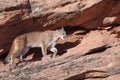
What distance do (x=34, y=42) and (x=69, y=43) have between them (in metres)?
1.25

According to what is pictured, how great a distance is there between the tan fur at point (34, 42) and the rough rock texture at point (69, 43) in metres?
0.21

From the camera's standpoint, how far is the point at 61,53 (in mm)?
15672

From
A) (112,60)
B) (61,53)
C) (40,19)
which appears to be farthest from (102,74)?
(40,19)

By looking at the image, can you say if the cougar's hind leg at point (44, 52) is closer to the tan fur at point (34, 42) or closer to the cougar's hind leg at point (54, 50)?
the tan fur at point (34, 42)

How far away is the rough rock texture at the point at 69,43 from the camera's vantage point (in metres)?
14.7

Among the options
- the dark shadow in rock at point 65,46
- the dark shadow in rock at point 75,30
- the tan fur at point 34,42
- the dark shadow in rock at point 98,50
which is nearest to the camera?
the tan fur at point 34,42

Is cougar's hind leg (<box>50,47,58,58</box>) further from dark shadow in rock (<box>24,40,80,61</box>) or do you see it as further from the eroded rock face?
the eroded rock face

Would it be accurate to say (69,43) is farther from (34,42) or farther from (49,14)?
(49,14)

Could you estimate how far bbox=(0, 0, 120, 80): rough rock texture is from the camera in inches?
577

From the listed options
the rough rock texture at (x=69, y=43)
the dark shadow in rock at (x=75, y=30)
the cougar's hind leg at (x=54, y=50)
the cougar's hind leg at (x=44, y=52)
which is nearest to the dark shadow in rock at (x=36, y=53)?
the rough rock texture at (x=69, y=43)

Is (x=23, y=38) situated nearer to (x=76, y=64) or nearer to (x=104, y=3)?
(x=76, y=64)

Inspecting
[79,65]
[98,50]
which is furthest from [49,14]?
[98,50]

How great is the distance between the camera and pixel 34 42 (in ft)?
51.6

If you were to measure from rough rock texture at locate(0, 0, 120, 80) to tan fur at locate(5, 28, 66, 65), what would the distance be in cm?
21
